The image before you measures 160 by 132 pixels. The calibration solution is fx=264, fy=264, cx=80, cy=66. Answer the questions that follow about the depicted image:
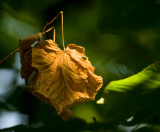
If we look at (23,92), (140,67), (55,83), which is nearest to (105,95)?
(55,83)

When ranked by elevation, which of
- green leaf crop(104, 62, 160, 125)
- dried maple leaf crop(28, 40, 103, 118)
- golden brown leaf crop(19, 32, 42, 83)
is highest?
golden brown leaf crop(19, 32, 42, 83)

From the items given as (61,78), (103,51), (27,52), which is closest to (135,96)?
(61,78)

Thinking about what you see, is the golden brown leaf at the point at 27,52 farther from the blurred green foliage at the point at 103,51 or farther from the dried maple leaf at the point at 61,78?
→ the blurred green foliage at the point at 103,51

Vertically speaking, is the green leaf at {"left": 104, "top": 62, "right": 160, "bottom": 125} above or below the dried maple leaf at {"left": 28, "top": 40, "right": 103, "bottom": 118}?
below

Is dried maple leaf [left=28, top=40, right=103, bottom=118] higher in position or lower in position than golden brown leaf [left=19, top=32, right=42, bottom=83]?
lower

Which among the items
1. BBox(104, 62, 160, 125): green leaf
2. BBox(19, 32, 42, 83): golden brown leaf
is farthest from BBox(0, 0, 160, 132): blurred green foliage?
BBox(19, 32, 42, 83): golden brown leaf

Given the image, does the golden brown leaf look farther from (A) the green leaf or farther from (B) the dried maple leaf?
(A) the green leaf

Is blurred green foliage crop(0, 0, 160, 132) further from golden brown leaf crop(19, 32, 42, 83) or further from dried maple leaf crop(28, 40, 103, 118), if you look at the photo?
golden brown leaf crop(19, 32, 42, 83)
